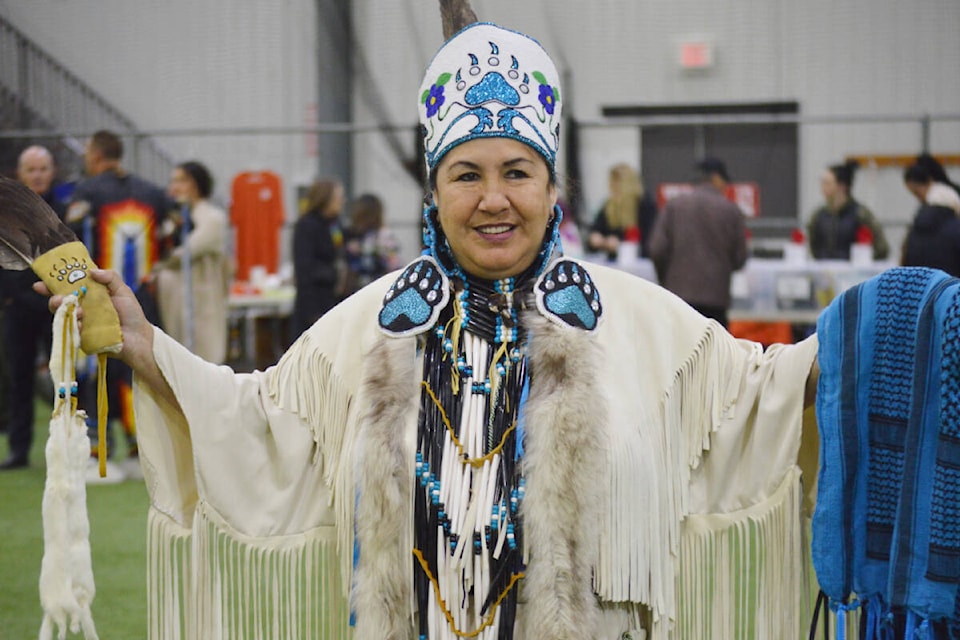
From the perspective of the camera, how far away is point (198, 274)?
293 inches

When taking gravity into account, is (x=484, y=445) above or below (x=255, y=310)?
above

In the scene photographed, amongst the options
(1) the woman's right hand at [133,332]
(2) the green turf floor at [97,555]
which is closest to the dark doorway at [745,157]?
(2) the green turf floor at [97,555]

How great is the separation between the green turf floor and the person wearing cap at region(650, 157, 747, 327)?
3200 mm

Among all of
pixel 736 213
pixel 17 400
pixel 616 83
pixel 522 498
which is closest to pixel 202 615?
pixel 522 498

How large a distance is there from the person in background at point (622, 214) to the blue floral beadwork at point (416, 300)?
20.9 feet

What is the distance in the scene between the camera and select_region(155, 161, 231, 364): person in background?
285 inches

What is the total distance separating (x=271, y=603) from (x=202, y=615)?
0.43 ft

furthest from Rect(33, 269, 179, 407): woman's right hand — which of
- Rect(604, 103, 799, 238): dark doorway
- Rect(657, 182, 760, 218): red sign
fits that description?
Rect(657, 182, 760, 218): red sign

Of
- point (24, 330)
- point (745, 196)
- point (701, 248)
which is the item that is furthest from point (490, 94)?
point (745, 196)

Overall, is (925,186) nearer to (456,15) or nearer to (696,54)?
(696,54)

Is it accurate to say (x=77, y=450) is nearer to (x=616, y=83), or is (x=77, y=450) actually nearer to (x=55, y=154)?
(x=55, y=154)

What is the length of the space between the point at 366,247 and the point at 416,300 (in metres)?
6.30

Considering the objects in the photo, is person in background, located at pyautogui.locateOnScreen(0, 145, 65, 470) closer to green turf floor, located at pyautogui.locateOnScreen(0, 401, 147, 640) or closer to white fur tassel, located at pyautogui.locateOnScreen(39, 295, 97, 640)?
green turf floor, located at pyautogui.locateOnScreen(0, 401, 147, 640)

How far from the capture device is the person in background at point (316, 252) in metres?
7.63
